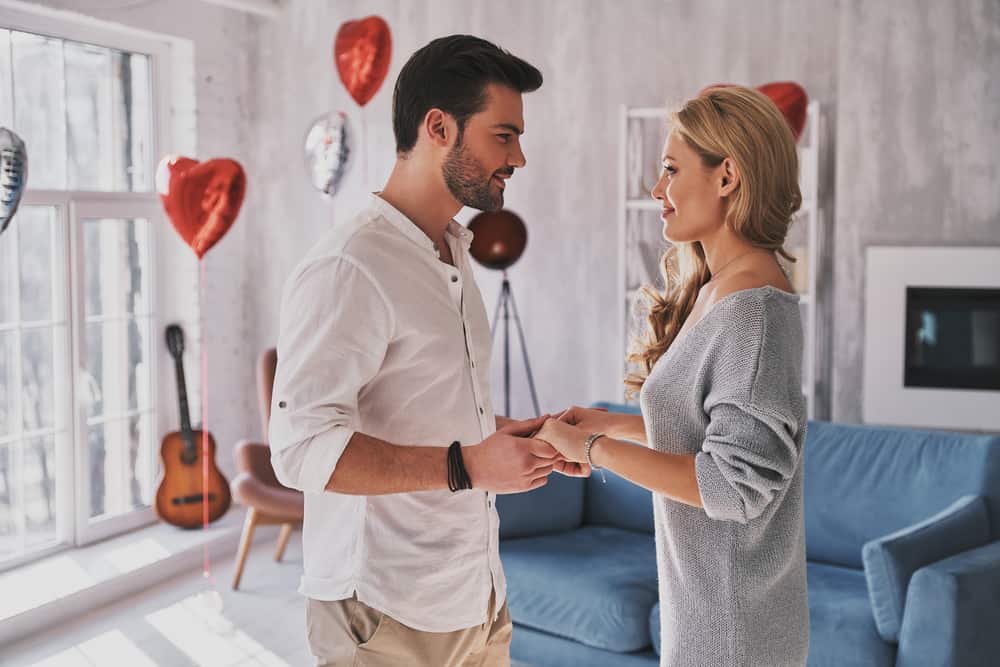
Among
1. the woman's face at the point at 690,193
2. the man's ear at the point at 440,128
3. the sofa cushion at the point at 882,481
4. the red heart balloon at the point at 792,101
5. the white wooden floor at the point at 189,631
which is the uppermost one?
the red heart balloon at the point at 792,101

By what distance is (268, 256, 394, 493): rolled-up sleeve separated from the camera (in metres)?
1.62

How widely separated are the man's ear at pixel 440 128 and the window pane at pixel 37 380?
11.5 feet

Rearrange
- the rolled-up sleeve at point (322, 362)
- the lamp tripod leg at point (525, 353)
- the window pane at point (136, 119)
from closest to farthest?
the rolled-up sleeve at point (322, 362) → the window pane at point (136, 119) → the lamp tripod leg at point (525, 353)

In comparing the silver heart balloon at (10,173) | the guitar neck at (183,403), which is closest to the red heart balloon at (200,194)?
the silver heart balloon at (10,173)

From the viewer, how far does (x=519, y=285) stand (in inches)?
221

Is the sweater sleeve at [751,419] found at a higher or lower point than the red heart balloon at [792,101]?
lower

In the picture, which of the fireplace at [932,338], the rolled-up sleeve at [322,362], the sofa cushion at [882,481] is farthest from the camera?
the fireplace at [932,338]

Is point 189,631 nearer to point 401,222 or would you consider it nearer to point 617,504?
point 617,504

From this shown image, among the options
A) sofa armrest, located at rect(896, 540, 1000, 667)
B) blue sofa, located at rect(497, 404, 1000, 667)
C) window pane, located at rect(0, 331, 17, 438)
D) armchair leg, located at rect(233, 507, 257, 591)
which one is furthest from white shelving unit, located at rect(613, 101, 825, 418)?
window pane, located at rect(0, 331, 17, 438)

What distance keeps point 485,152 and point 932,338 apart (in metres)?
3.44

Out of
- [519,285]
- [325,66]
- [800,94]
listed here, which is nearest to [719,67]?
[800,94]

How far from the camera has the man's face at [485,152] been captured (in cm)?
187

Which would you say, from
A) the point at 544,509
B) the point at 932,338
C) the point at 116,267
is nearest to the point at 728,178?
the point at 544,509

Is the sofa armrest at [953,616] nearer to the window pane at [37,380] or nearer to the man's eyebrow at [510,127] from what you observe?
the man's eyebrow at [510,127]
